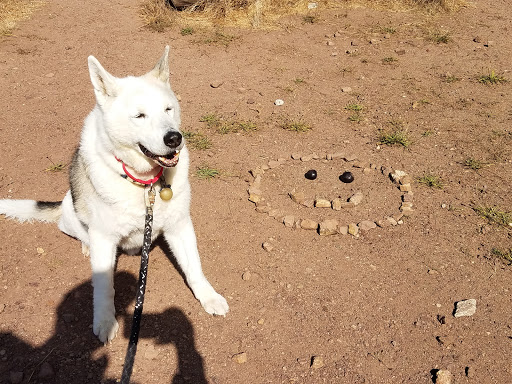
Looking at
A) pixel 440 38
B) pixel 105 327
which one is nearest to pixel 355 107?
pixel 440 38

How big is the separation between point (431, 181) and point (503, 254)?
3.78 feet

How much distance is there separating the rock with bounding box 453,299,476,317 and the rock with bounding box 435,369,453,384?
58 cm

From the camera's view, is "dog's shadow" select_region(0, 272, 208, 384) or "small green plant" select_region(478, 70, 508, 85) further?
"small green plant" select_region(478, 70, 508, 85)

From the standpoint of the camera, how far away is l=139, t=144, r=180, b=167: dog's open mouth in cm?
297

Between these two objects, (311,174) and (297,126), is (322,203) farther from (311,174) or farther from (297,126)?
(297,126)

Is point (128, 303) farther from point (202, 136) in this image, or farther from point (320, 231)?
point (202, 136)

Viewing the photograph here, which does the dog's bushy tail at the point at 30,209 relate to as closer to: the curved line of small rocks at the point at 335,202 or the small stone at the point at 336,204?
the curved line of small rocks at the point at 335,202

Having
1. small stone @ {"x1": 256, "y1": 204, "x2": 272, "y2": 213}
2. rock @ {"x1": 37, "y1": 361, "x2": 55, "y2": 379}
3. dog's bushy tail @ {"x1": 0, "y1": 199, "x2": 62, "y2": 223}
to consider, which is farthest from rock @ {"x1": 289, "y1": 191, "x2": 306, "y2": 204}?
rock @ {"x1": 37, "y1": 361, "x2": 55, "y2": 379}

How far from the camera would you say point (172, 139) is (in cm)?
284

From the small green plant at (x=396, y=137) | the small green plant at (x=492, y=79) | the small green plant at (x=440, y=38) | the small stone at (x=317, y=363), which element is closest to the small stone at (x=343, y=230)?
the small stone at (x=317, y=363)

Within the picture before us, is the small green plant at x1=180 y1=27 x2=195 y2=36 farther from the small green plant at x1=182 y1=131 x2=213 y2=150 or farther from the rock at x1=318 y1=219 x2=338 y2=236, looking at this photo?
the rock at x1=318 y1=219 x2=338 y2=236

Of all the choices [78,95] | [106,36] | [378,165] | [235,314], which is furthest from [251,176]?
[106,36]

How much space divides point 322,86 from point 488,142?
2.52 meters

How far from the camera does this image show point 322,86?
22.7 feet
